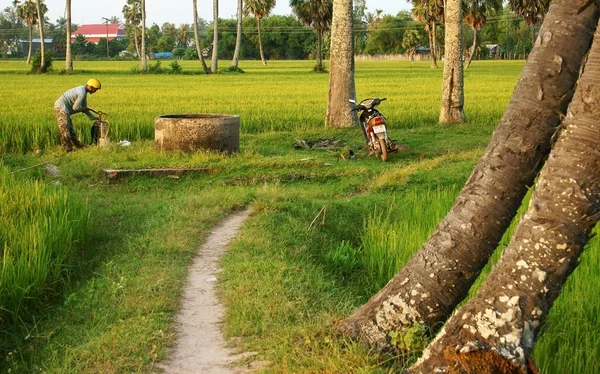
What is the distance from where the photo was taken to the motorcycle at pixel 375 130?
12.4 metres

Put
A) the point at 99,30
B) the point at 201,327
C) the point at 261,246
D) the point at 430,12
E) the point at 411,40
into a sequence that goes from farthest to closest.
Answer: the point at 99,30
the point at 411,40
the point at 430,12
the point at 261,246
the point at 201,327

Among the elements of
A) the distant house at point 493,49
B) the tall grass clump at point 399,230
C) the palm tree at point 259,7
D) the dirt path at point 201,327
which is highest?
the palm tree at point 259,7

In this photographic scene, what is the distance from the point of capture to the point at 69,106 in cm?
1327

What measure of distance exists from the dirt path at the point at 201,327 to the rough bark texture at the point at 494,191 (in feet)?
2.81

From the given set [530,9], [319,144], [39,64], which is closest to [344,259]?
[319,144]

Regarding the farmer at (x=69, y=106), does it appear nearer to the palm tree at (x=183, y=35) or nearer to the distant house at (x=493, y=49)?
the distant house at (x=493, y=49)

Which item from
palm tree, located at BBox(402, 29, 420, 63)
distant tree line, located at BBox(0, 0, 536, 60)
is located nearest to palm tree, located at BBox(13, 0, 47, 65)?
distant tree line, located at BBox(0, 0, 536, 60)

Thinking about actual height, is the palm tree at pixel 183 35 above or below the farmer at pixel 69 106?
above

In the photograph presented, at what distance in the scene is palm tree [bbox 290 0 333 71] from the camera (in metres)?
59.5

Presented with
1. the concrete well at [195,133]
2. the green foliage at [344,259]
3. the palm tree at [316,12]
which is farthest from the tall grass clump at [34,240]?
the palm tree at [316,12]

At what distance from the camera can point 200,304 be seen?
5.80 metres

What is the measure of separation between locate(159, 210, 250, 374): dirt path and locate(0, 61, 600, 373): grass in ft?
0.29

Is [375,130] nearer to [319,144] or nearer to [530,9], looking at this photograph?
[319,144]

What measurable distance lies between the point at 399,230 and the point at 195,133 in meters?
5.40
